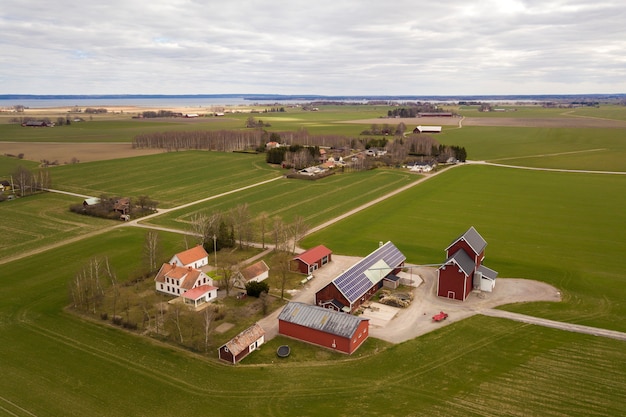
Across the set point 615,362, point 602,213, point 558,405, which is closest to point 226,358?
point 558,405

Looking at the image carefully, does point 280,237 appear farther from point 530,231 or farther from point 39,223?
point 39,223

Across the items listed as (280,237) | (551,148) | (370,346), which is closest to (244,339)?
(370,346)

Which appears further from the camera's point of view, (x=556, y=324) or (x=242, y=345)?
(x=556, y=324)

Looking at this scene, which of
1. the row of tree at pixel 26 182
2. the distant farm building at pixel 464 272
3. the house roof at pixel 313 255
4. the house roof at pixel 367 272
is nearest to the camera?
the house roof at pixel 367 272

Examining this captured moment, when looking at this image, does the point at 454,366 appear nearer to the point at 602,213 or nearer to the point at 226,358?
the point at 226,358

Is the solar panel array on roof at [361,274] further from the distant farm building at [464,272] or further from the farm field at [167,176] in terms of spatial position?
the farm field at [167,176]

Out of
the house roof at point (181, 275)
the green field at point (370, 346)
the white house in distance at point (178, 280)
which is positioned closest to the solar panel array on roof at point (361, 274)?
the green field at point (370, 346)
